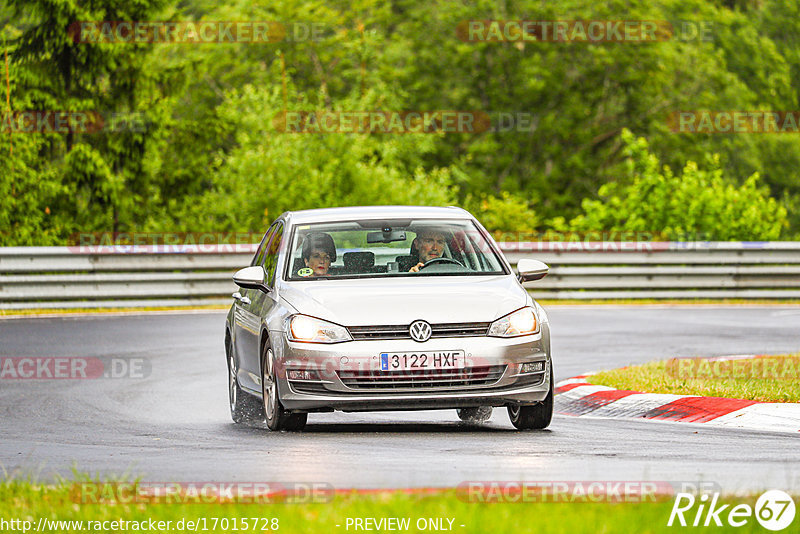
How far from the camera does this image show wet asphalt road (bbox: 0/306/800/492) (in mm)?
8180

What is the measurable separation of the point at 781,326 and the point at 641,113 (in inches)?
1484

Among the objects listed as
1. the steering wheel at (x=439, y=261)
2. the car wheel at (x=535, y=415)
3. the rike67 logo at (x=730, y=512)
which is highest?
the rike67 logo at (x=730, y=512)

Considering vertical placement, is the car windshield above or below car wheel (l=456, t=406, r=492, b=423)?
above

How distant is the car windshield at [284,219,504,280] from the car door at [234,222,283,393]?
0.87 ft

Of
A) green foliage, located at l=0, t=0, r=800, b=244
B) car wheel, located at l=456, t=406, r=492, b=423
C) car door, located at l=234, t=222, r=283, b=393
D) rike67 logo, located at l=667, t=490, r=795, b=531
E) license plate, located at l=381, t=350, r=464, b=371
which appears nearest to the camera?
rike67 logo, located at l=667, t=490, r=795, b=531

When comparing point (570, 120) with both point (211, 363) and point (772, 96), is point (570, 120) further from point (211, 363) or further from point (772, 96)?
point (211, 363)

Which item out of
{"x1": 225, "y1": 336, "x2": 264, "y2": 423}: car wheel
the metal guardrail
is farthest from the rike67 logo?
the metal guardrail

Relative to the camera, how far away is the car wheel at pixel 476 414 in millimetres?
11773

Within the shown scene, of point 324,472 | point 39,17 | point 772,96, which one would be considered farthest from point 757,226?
point 772,96

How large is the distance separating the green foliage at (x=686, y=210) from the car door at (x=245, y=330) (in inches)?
731

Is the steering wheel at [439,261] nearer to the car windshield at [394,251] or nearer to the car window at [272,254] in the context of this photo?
the car windshield at [394,251]

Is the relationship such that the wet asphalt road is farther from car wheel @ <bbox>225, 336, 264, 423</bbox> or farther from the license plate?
the license plate

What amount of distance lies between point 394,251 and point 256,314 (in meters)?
1.14

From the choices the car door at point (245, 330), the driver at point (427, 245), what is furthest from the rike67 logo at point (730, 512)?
the car door at point (245, 330)
